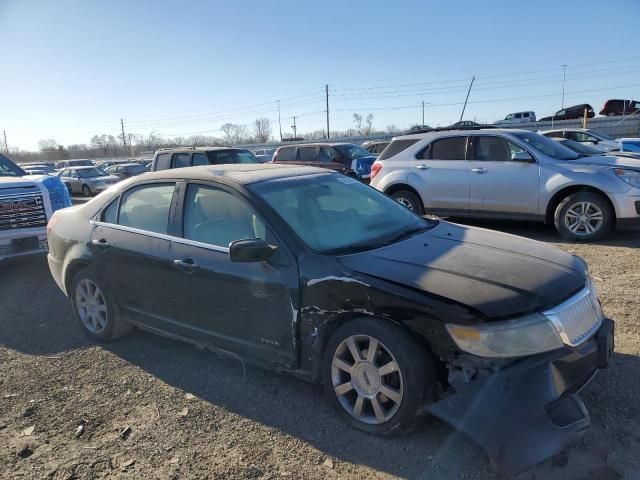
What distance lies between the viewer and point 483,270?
291 cm

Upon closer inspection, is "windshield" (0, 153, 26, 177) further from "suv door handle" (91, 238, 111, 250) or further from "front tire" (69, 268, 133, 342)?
"suv door handle" (91, 238, 111, 250)

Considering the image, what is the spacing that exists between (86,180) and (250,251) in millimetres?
20007

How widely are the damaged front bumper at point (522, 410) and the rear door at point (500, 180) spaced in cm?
563

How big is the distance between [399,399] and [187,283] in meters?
1.77

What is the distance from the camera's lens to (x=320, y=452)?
2840 mm

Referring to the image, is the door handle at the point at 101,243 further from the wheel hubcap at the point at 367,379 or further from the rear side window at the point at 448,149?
the rear side window at the point at 448,149

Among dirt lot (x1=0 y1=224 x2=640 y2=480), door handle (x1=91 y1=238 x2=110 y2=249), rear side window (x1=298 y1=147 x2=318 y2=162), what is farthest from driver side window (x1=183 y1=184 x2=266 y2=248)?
rear side window (x1=298 y1=147 x2=318 y2=162)

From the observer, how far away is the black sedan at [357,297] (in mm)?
2498

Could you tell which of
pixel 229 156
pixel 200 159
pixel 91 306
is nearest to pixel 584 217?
pixel 91 306

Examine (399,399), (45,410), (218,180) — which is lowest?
(45,410)

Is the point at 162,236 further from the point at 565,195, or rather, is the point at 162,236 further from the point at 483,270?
the point at 565,195

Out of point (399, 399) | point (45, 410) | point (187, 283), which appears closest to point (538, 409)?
point (399, 399)

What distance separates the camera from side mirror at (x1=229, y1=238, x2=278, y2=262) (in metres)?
3.08

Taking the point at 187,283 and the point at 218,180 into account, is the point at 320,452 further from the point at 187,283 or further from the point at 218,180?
the point at 218,180
